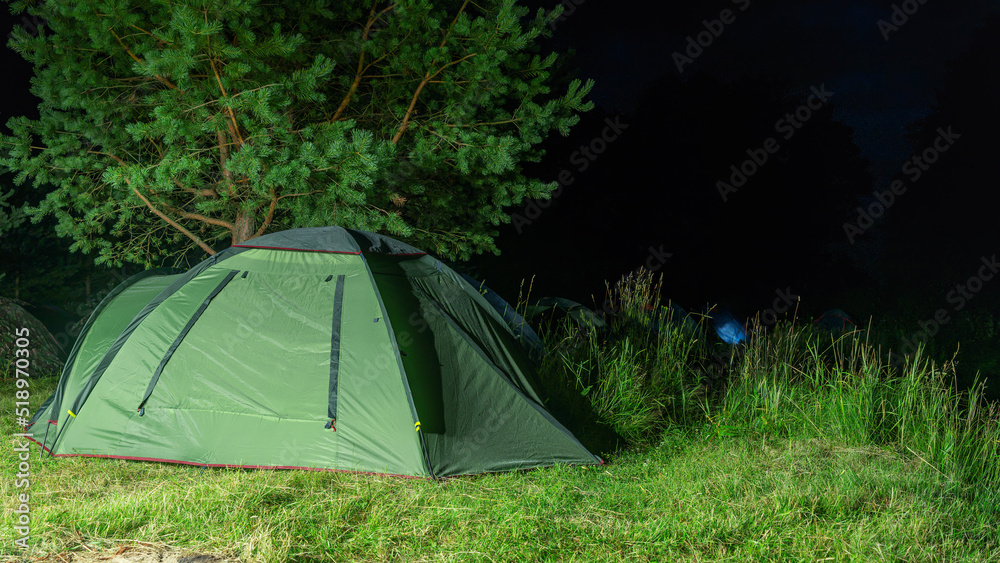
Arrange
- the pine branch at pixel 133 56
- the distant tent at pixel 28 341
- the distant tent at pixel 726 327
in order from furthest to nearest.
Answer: the distant tent at pixel 726 327 < the distant tent at pixel 28 341 < the pine branch at pixel 133 56

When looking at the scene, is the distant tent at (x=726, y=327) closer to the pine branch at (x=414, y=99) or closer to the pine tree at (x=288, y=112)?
the pine tree at (x=288, y=112)

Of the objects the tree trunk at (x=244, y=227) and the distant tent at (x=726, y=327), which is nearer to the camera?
the tree trunk at (x=244, y=227)

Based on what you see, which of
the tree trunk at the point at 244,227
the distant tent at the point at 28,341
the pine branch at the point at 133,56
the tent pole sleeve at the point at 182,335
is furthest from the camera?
the tree trunk at the point at 244,227

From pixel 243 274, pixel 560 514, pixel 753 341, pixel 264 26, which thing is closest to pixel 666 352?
pixel 753 341

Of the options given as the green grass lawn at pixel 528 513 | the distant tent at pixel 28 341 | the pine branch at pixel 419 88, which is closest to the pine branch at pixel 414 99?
the pine branch at pixel 419 88

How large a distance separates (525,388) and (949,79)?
99.7ft

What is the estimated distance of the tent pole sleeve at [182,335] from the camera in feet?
15.0

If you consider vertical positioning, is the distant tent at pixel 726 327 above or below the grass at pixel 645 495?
above

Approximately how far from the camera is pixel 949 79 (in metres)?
27.5

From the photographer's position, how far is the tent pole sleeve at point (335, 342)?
4410mm

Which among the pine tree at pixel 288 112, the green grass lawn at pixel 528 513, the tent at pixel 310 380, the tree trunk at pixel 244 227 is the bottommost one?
the green grass lawn at pixel 528 513

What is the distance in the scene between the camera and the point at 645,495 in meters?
3.88

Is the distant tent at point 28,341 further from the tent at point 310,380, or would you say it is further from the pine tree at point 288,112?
the tent at point 310,380

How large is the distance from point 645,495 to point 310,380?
7.38 ft
